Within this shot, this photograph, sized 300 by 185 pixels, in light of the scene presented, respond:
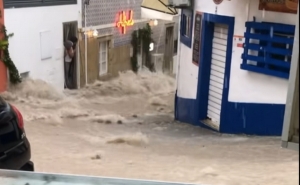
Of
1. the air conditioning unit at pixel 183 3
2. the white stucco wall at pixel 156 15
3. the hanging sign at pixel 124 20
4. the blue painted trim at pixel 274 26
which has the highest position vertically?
the air conditioning unit at pixel 183 3

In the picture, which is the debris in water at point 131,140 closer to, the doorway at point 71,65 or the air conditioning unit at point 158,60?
the doorway at point 71,65

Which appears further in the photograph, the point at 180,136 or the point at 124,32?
the point at 124,32

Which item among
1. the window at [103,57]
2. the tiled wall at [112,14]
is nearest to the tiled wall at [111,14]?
the tiled wall at [112,14]

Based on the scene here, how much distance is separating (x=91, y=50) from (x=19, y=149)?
15.8 m

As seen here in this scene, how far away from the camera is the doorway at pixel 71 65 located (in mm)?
19011

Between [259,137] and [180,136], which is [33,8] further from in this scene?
[259,137]

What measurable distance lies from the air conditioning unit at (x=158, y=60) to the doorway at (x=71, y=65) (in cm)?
591

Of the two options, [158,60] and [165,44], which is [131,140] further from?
[165,44]

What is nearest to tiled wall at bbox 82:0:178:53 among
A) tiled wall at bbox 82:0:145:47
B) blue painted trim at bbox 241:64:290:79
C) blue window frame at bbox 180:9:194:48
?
tiled wall at bbox 82:0:145:47

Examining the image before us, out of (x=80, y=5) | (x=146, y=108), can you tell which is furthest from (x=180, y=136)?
(x=80, y=5)

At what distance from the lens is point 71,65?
19.5 m

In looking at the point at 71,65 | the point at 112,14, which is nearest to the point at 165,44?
the point at 112,14

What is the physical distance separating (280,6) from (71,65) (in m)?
10.5

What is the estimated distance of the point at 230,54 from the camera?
11.5 meters
